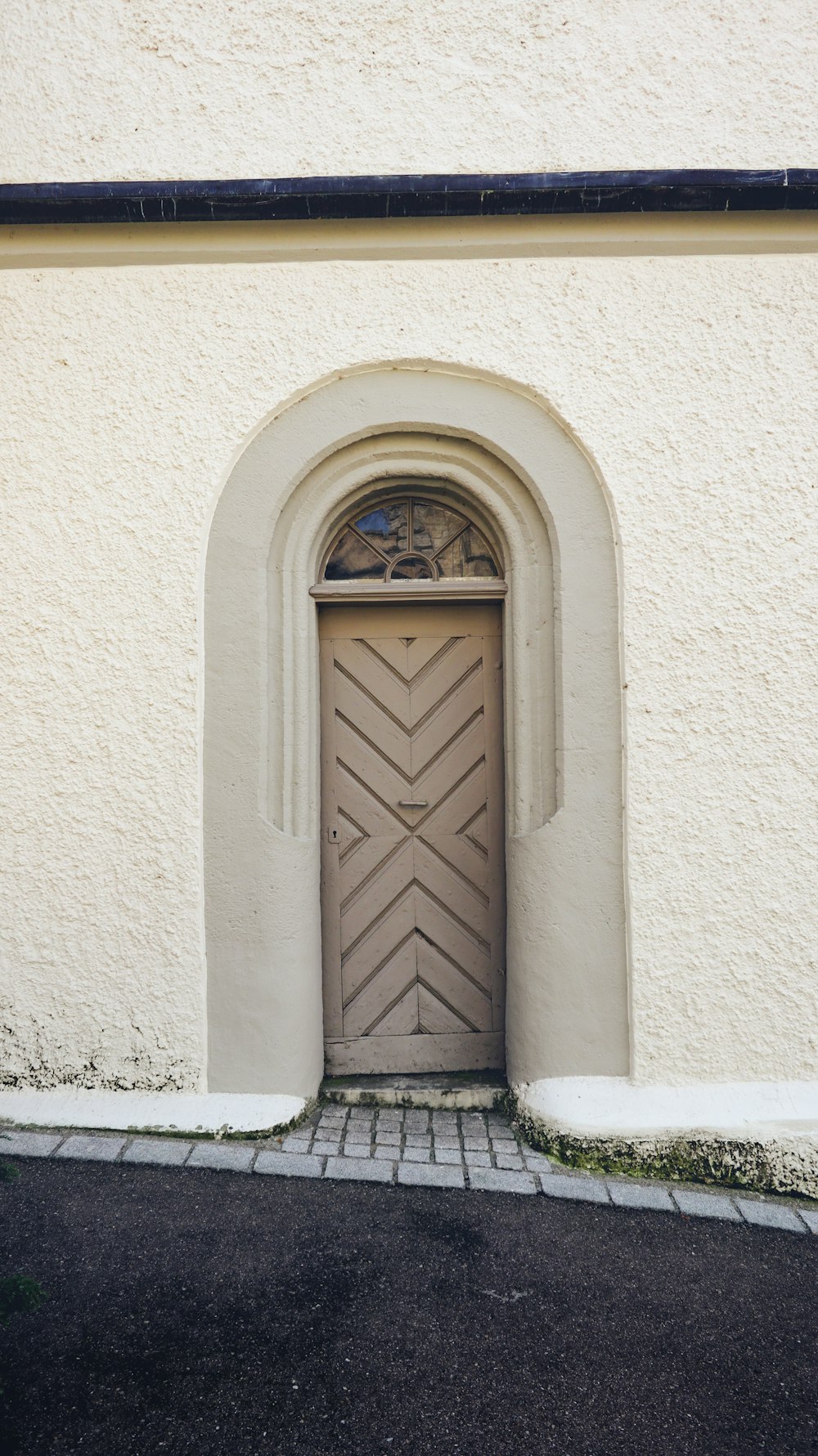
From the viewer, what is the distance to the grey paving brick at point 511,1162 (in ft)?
10.6

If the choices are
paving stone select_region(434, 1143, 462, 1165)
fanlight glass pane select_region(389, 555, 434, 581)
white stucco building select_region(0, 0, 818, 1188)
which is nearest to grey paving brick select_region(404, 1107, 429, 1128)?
paving stone select_region(434, 1143, 462, 1165)

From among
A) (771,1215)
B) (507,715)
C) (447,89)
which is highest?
(447,89)

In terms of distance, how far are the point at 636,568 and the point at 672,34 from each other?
2.43 metres

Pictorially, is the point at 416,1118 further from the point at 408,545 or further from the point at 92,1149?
the point at 408,545

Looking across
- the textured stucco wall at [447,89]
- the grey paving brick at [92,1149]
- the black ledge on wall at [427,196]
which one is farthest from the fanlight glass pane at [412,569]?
the grey paving brick at [92,1149]

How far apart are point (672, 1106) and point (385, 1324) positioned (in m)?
1.51

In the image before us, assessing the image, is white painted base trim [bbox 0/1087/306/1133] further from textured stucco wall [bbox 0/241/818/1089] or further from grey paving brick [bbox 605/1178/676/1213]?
grey paving brick [bbox 605/1178/676/1213]

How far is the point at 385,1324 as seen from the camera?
2387mm

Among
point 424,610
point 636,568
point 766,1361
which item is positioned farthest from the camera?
point 424,610

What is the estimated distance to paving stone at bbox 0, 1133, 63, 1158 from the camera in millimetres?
3227

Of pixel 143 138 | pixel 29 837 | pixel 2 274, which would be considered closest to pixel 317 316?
pixel 143 138

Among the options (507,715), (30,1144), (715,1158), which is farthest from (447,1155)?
(507,715)

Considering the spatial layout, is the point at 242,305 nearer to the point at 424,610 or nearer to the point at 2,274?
the point at 2,274

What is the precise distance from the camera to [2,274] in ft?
12.0
